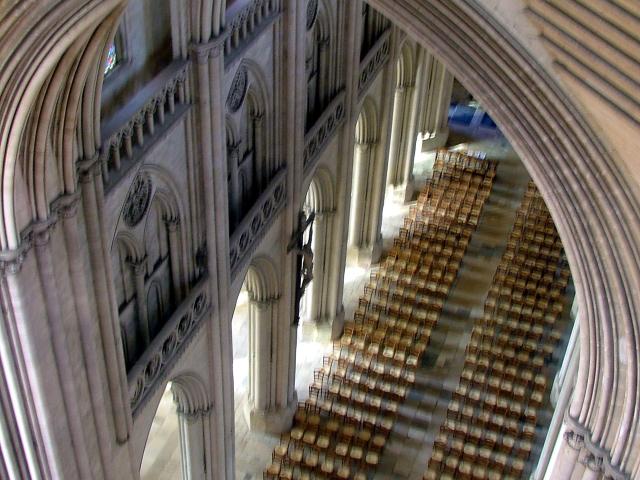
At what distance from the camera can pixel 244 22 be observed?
13.9m

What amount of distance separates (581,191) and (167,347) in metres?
6.59

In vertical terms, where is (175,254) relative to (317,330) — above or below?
below

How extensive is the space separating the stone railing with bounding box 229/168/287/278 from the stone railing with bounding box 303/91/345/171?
1.18 metres

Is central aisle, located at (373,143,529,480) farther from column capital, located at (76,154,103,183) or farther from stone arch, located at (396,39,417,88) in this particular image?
column capital, located at (76,154,103,183)

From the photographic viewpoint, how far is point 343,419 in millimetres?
19953

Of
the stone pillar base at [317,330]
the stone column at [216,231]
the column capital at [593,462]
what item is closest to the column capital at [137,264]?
the stone column at [216,231]

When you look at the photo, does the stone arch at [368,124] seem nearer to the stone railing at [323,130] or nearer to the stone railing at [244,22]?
the stone railing at [323,130]

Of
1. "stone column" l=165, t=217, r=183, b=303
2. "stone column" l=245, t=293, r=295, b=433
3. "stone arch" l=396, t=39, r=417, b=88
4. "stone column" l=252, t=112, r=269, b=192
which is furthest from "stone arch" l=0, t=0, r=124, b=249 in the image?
"stone arch" l=396, t=39, r=417, b=88

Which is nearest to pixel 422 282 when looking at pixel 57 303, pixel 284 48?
pixel 284 48

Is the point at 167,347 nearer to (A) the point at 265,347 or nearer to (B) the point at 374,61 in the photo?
(A) the point at 265,347

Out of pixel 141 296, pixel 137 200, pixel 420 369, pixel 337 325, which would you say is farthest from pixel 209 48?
pixel 420 369

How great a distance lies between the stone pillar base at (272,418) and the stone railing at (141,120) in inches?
350

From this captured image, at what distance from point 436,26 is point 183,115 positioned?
382 cm

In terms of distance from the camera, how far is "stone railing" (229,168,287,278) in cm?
1538
